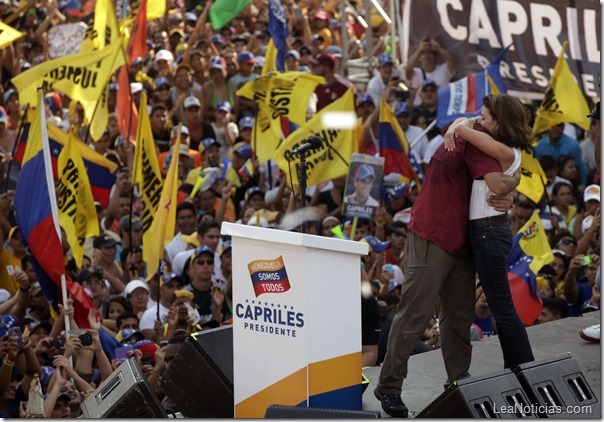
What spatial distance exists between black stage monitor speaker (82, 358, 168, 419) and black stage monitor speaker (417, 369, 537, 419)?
1.22 meters

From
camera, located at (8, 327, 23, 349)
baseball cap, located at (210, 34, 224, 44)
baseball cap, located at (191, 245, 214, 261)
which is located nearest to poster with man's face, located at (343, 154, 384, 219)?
baseball cap, located at (191, 245, 214, 261)

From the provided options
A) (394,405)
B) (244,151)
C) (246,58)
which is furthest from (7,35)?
(394,405)

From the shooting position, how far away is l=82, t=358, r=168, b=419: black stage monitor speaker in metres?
5.65

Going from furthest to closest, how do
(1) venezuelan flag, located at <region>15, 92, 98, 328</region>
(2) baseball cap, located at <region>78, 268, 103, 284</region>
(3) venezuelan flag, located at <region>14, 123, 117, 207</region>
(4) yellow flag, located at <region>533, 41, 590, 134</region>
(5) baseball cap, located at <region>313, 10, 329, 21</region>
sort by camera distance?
(5) baseball cap, located at <region>313, 10, 329, 21</region> → (4) yellow flag, located at <region>533, 41, 590, 134</region> → (3) venezuelan flag, located at <region>14, 123, 117, 207</region> → (2) baseball cap, located at <region>78, 268, 103, 284</region> → (1) venezuelan flag, located at <region>15, 92, 98, 328</region>

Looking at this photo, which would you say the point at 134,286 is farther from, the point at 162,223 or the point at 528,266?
the point at 528,266

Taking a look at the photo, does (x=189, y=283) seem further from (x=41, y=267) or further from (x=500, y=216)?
(x=500, y=216)

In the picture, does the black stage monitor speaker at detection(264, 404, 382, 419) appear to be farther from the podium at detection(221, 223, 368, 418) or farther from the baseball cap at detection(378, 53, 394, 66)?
the baseball cap at detection(378, 53, 394, 66)

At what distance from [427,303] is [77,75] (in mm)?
7036

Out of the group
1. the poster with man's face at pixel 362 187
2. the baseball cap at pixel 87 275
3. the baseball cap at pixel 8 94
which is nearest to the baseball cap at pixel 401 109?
the poster with man's face at pixel 362 187

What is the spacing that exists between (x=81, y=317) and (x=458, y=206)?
12.3 ft

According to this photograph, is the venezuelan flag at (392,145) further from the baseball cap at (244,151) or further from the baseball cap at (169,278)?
the baseball cap at (169,278)

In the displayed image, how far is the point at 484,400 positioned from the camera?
210 inches

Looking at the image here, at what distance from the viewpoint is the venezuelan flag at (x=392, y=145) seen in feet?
39.3

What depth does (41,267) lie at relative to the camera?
902 cm
